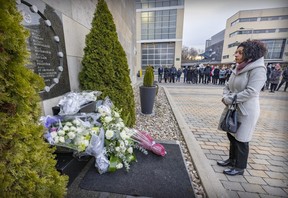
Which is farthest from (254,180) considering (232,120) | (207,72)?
(207,72)

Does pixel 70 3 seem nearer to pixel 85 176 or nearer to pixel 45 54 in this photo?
pixel 45 54

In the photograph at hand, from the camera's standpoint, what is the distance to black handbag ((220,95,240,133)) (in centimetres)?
202

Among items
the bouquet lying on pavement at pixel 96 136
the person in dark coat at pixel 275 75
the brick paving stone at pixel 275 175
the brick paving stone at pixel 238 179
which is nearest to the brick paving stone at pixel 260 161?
the brick paving stone at pixel 275 175

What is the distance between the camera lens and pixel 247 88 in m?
1.92

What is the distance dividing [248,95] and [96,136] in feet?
6.88

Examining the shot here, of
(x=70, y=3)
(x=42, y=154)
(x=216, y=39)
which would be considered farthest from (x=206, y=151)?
(x=216, y=39)

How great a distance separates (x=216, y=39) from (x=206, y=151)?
64.8 meters

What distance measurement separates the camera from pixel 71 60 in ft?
9.92

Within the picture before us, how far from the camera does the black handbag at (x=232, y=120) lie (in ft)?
6.62

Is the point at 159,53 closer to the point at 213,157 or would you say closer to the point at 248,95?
the point at 213,157

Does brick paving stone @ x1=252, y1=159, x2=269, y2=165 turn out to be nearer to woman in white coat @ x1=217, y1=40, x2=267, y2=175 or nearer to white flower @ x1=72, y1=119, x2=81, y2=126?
woman in white coat @ x1=217, y1=40, x2=267, y2=175

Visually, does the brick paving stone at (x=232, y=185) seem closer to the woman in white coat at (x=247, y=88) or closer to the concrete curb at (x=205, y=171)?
the concrete curb at (x=205, y=171)

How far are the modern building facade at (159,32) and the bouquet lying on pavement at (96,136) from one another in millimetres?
28427

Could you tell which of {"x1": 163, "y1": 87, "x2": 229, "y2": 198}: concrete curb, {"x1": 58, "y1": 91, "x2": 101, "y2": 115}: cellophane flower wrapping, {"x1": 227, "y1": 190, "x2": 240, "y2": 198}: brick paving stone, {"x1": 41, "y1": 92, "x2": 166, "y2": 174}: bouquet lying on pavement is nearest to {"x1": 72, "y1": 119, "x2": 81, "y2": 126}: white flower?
{"x1": 41, "y1": 92, "x2": 166, "y2": 174}: bouquet lying on pavement
